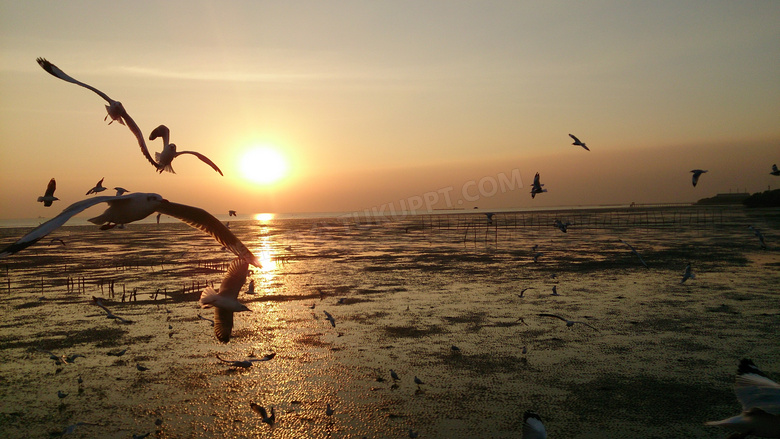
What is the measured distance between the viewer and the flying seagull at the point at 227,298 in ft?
24.2

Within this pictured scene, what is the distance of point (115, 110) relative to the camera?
27.1 feet

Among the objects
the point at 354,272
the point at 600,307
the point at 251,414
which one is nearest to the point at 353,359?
the point at 251,414

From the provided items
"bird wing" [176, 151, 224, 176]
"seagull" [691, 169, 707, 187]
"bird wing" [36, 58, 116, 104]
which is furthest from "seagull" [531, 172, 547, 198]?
"bird wing" [36, 58, 116, 104]

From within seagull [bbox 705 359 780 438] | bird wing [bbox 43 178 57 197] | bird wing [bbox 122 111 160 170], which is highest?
bird wing [bbox 122 111 160 170]

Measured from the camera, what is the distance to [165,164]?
342 inches

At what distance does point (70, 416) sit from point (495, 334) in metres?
9.59

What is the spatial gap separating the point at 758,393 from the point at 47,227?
733cm

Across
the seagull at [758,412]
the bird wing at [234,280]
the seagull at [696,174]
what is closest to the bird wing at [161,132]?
the bird wing at [234,280]

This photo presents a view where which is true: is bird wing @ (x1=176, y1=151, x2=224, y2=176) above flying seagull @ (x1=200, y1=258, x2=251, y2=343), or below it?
above

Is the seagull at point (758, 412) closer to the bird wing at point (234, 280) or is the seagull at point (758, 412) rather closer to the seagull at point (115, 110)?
the bird wing at point (234, 280)

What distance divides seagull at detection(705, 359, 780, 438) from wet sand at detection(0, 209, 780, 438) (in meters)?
2.72

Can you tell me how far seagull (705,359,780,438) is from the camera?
198 inches

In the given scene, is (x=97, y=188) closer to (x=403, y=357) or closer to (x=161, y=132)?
(x=161, y=132)

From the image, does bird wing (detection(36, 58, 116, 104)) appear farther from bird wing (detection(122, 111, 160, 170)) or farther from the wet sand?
the wet sand
